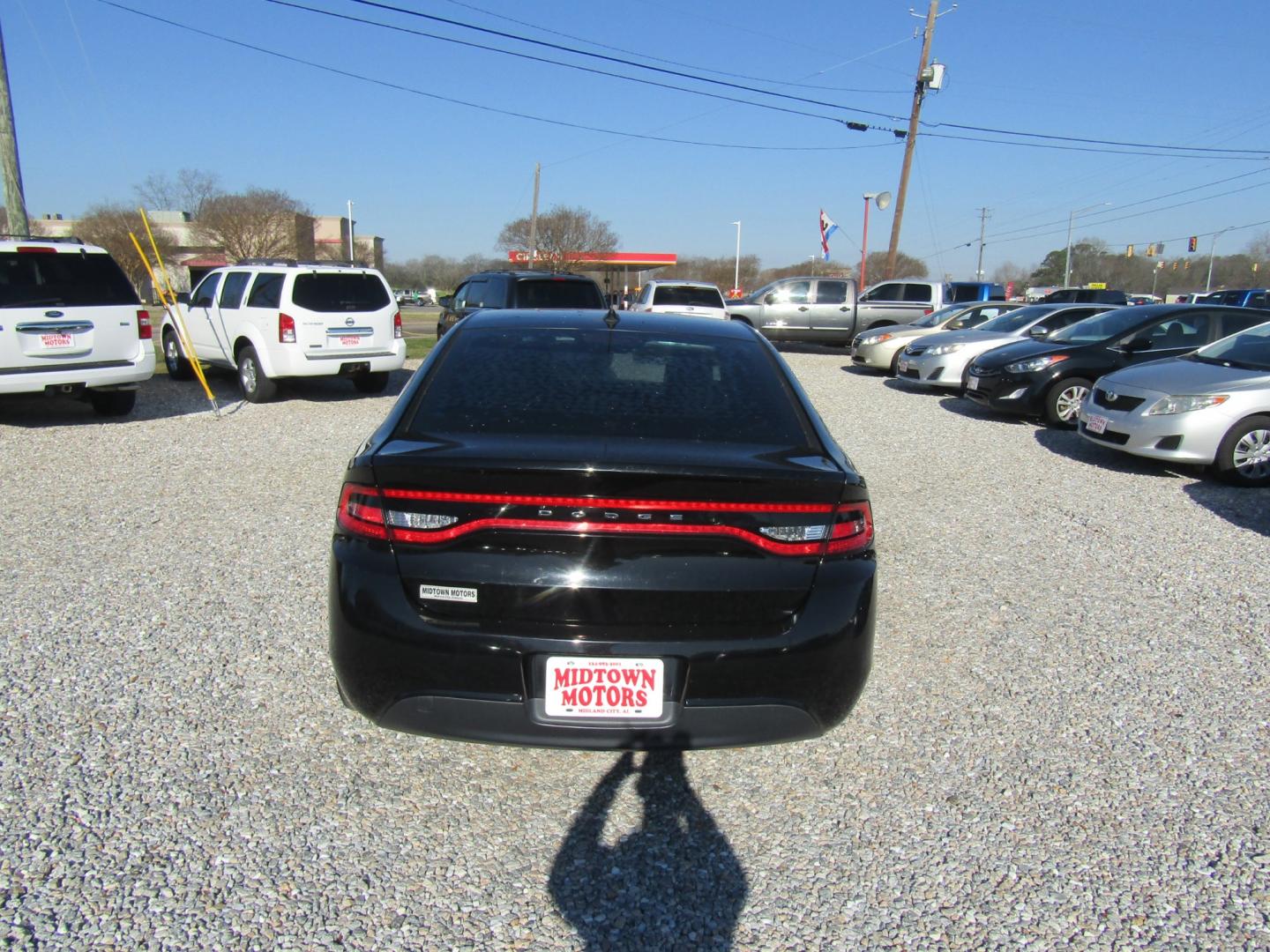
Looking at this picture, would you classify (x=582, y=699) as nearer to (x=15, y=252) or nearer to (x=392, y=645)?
(x=392, y=645)

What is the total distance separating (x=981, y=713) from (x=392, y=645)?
2.31m

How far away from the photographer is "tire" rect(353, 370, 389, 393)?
11711 millimetres

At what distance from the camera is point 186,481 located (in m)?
6.87

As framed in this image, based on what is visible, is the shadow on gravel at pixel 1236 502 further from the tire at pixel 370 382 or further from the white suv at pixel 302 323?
the tire at pixel 370 382

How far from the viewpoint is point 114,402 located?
382 inches

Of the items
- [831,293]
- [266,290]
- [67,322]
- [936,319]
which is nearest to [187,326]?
[266,290]

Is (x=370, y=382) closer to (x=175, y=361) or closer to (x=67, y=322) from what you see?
(x=175, y=361)

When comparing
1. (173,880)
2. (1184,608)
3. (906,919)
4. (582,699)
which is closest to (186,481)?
(173,880)

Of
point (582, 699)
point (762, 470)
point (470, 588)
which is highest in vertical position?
point (762, 470)

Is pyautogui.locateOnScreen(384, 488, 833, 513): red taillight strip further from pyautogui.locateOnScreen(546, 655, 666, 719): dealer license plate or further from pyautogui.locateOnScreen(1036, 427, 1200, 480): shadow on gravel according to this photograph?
pyautogui.locateOnScreen(1036, 427, 1200, 480): shadow on gravel

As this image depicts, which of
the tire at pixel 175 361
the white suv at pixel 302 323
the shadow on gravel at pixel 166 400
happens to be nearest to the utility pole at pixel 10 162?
the tire at pixel 175 361

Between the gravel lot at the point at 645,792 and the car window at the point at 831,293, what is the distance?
608 inches

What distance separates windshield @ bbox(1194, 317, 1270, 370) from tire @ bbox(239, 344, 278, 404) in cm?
1022

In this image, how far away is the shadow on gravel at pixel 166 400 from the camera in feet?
31.5
